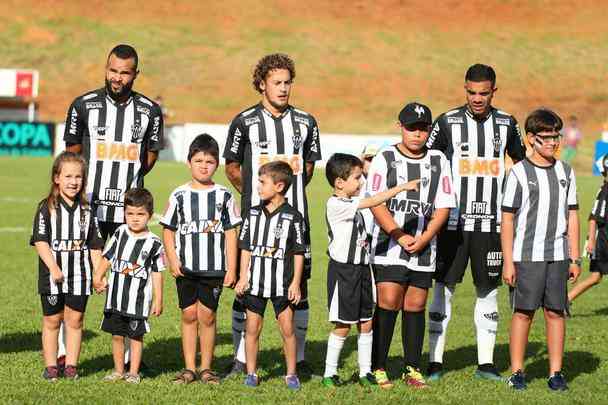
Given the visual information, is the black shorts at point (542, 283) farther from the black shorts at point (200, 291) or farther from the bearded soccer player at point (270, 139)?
the black shorts at point (200, 291)

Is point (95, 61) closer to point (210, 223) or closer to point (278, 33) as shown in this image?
point (278, 33)

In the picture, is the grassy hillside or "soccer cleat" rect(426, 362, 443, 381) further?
the grassy hillside

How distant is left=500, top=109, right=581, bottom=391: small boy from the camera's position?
26.9ft

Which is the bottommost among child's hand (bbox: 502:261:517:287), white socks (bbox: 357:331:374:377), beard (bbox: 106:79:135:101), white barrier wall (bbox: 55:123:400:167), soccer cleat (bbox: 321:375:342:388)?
soccer cleat (bbox: 321:375:342:388)

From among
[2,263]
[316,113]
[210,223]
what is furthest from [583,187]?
[316,113]

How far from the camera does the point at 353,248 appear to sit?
8.17 metres

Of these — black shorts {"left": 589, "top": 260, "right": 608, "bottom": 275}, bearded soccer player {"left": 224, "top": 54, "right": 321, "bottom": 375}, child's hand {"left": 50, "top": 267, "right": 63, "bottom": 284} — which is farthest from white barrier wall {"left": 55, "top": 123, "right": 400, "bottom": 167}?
child's hand {"left": 50, "top": 267, "right": 63, "bottom": 284}

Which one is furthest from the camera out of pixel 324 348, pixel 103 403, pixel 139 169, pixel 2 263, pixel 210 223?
pixel 2 263

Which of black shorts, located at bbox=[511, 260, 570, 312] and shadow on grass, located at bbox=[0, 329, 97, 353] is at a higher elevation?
black shorts, located at bbox=[511, 260, 570, 312]

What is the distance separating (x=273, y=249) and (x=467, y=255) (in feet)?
5.38

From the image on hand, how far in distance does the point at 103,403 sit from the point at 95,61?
Answer: 61432mm

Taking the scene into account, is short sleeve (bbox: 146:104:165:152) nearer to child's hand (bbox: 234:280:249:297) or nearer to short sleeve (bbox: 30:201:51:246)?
short sleeve (bbox: 30:201:51:246)

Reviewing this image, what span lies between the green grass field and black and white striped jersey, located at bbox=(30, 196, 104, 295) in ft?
2.23

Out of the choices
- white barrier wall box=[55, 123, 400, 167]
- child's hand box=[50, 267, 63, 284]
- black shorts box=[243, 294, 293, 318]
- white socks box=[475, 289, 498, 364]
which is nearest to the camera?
child's hand box=[50, 267, 63, 284]
